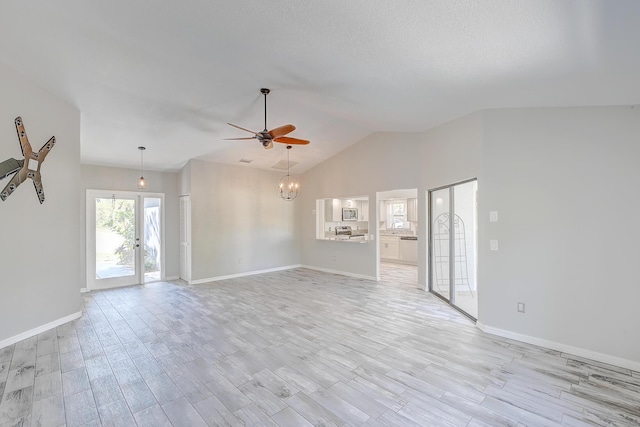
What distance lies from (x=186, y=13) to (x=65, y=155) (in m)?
3.33

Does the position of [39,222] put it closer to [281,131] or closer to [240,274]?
[281,131]

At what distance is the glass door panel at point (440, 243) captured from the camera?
5.22 meters

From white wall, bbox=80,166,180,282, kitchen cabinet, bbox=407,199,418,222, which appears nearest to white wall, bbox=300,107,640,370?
kitchen cabinet, bbox=407,199,418,222

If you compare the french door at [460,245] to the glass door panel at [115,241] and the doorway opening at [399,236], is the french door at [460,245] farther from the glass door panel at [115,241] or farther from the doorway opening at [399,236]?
the glass door panel at [115,241]

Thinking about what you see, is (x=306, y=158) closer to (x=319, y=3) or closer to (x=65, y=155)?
(x=65, y=155)

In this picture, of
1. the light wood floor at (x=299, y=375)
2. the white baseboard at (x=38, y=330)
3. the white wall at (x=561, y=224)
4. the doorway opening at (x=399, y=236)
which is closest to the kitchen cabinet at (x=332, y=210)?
the doorway opening at (x=399, y=236)

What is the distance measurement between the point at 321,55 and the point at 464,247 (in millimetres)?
4001

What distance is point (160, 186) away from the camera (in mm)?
7117

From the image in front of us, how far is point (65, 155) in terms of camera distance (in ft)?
13.6

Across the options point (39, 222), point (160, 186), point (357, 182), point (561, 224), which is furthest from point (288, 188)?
point (561, 224)

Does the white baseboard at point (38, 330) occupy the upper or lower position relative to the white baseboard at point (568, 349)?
upper

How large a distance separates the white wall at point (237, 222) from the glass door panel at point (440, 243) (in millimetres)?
4403

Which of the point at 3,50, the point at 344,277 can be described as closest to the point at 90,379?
the point at 3,50

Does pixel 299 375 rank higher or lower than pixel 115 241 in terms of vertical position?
lower
